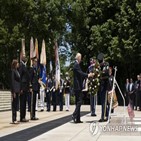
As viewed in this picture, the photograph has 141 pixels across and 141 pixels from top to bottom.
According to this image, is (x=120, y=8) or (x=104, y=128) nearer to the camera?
(x=104, y=128)

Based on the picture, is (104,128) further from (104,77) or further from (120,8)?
(120,8)

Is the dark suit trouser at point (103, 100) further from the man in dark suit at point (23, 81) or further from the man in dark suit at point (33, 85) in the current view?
the man in dark suit at point (33, 85)

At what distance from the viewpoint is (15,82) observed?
15.4 metres

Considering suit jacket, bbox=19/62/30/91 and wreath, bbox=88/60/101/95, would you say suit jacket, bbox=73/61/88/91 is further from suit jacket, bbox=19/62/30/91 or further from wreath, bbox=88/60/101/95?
suit jacket, bbox=19/62/30/91

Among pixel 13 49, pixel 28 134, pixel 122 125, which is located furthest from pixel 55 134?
pixel 13 49

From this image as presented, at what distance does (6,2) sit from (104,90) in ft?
95.9

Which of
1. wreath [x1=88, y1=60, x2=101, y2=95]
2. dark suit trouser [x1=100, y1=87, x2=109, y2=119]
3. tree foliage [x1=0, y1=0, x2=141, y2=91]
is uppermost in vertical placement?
tree foliage [x1=0, y1=0, x2=141, y2=91]

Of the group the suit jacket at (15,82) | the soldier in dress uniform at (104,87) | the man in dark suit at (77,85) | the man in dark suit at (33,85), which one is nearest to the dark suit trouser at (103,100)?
the soldier in dress uniform at (104,87)

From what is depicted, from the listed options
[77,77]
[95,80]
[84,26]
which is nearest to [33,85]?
[77,77]

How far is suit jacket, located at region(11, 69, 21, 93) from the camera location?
1527 centimetres

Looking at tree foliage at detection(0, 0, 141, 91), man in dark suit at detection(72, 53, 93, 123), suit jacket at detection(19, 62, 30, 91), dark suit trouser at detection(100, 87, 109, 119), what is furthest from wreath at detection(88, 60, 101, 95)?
tree foliage at detection(0, 0, 141, 91)

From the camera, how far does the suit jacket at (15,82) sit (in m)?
15.3

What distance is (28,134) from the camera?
11484 millimetres

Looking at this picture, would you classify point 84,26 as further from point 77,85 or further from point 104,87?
point 77,85
